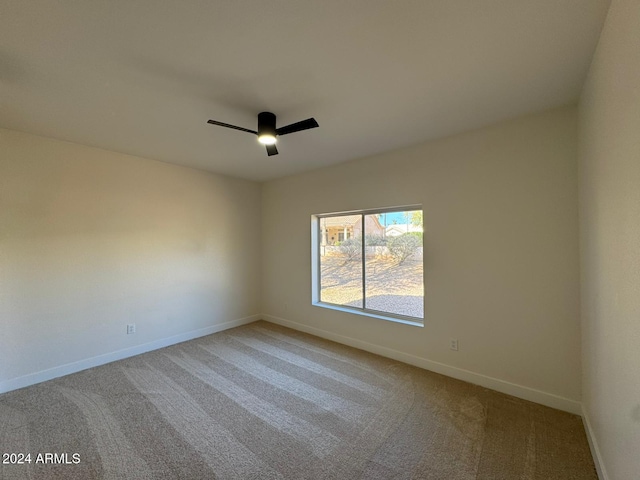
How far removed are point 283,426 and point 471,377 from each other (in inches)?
76.1

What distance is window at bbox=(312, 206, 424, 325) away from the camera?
10.6 ft

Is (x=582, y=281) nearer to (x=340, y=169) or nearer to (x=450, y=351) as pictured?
(x=450, y=351)

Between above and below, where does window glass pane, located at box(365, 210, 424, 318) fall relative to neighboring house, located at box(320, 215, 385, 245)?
below

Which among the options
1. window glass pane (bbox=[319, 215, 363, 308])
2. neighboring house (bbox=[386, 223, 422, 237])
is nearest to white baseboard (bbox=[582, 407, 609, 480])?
neighboring house (bbox=[386, 223, 422, 237])

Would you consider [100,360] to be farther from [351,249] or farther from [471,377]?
[471,377]

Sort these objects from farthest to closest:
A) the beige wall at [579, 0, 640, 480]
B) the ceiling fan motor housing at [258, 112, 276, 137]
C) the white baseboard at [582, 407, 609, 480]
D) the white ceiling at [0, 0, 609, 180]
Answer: the ceiling fan motor housing at [258, 112, 276, 137]
the white baseboard at [582, 407, 609, 480]
the white ceiling at [0, 0, 609, 180]
the beige wall at [579, 0, 640, 480]

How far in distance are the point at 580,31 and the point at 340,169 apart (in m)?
2.65

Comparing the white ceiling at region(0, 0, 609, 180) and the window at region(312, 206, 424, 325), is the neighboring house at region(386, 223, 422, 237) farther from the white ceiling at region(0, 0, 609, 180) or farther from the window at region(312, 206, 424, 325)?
the white ceiling at region(0, 0, 609, 180)

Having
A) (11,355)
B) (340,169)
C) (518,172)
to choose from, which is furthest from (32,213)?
(518,172)

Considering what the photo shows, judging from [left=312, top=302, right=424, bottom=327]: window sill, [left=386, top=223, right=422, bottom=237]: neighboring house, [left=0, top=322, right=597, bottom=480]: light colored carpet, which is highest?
[left=386, top=223, right=422, bottom=237]: neighboring house

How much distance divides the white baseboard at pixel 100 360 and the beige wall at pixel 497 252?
2.40 m

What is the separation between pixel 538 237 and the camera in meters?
2.33

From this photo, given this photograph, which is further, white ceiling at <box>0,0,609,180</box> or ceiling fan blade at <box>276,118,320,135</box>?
ceiling fan blade at <box>276,118,320,135</box>

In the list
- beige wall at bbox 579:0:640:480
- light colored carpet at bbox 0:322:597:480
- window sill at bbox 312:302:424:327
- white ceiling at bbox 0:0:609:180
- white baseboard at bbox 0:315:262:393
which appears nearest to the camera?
beige wall at bbox 579:0:640:480
